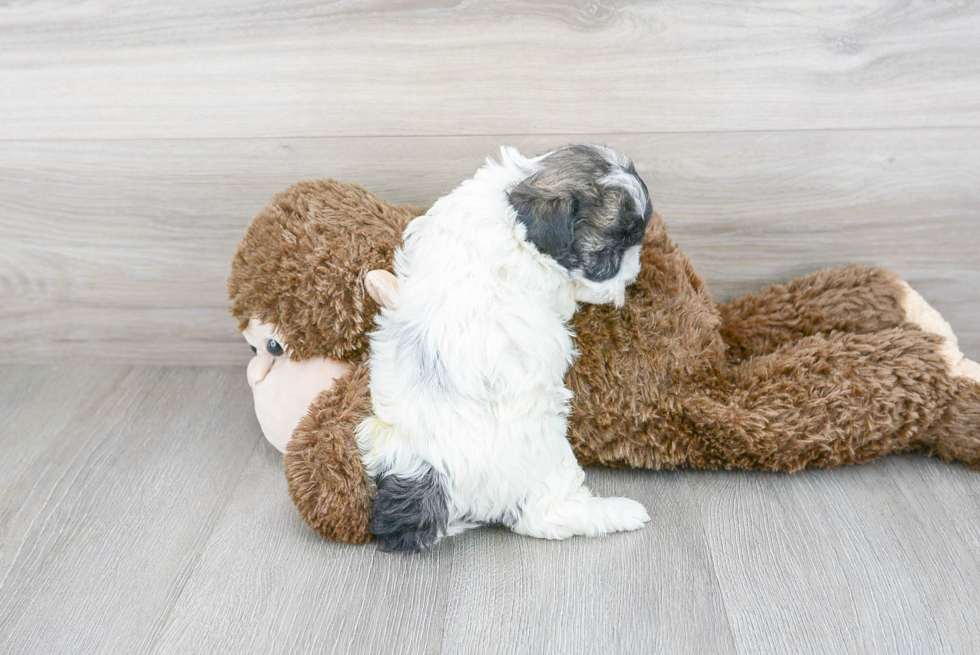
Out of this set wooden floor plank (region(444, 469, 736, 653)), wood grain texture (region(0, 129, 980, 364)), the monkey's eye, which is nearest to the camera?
wooden floor plank (region(444, 469, 736, 653))

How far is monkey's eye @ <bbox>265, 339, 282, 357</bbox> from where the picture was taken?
4.67 ft

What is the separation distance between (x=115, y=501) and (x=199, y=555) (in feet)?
0.85

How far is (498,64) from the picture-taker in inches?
58.7

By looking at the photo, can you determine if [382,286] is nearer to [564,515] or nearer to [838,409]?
[564,515]

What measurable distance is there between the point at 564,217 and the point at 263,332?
0.64m

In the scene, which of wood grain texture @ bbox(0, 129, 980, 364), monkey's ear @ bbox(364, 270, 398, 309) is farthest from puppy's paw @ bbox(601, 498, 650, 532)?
wood grain texture @ bbox(0, 129, 980, 364)

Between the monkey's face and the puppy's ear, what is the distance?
1.47ft

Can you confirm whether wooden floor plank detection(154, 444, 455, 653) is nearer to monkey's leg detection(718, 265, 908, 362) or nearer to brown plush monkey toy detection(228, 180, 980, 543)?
brown plush monkey toy detection(228, 180, 980, 543)

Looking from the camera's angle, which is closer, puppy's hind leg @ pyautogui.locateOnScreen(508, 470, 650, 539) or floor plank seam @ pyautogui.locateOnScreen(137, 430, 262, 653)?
floor plank seam @ pyautogui.locateOnScreen(137, 430, 262, 653)

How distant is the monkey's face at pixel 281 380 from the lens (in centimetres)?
138

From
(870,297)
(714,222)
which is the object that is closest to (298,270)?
(714,222)

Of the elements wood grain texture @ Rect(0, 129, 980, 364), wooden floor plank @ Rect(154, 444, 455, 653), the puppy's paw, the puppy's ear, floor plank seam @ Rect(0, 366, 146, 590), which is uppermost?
Answer: the puppy's ear

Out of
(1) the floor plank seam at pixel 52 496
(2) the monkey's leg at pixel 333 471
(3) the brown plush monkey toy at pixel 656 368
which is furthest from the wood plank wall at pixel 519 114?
(2) the monkey's leg at pixel 333 471

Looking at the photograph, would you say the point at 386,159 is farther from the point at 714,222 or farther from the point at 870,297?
the point at 870,297
